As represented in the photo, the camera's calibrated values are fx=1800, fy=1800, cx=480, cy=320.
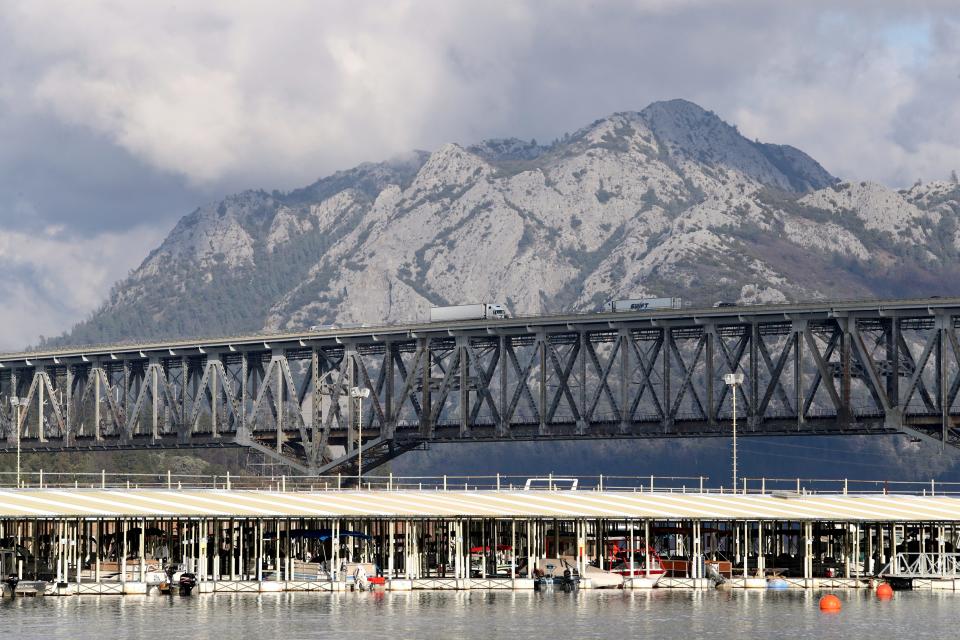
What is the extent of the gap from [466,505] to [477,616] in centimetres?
2630

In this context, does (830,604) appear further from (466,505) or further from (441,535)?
(441,535)

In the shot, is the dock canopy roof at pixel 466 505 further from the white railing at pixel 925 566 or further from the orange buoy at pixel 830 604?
the orange buoy at pixel 830 604

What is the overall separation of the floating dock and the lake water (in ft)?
9.10

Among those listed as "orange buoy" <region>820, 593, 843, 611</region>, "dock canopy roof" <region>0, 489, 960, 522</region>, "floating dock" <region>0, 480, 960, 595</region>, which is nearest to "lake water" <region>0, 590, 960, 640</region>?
"orange buoy" <region>820, 593, 843, 611</region>

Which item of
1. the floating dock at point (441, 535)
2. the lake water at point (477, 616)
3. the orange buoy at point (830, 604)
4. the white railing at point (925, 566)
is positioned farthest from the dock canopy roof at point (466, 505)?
the orange buoy at point (830, 604)

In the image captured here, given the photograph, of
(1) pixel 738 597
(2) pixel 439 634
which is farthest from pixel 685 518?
(2) pixel 439 634

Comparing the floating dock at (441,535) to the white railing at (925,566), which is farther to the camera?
the white railing at (925,566)

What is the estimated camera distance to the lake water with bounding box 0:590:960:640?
383 feet

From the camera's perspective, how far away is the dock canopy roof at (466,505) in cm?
13800

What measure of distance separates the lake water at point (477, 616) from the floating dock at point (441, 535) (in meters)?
2.77

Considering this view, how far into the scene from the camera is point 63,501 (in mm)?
139375

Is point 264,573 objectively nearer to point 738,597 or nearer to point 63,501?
point 63,501

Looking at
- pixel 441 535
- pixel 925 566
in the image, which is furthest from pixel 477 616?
pixel 925 566

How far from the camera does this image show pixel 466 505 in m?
154
